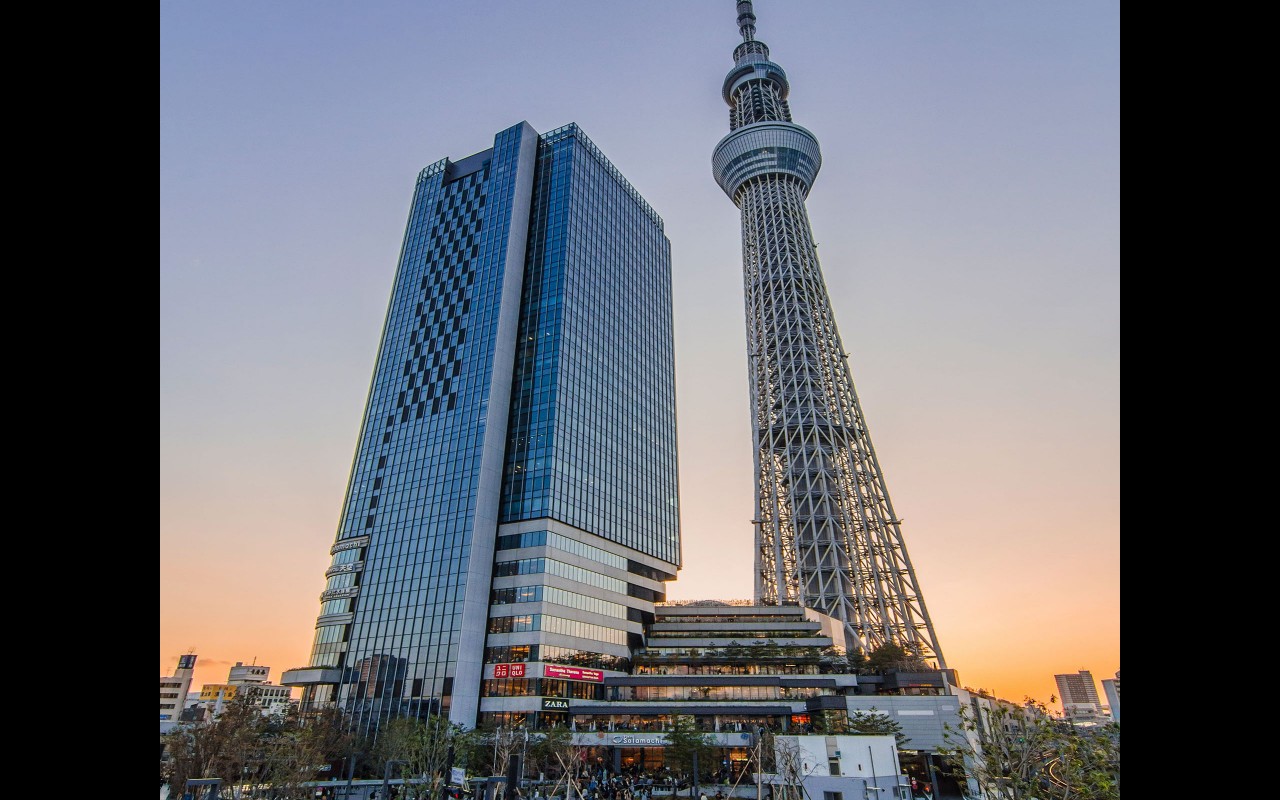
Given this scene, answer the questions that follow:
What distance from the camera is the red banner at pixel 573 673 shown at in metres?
78.1

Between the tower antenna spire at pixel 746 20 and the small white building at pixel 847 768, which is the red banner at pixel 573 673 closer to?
the small white building at pixel 847 768

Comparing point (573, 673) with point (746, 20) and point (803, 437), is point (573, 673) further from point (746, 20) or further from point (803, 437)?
point (746, 20)

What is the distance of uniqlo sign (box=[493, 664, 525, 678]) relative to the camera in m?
77.4

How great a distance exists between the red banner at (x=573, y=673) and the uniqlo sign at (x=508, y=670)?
2.74m

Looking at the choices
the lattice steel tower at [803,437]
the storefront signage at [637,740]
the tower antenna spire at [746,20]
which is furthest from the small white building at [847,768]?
the tower antenna spire at [746,20]

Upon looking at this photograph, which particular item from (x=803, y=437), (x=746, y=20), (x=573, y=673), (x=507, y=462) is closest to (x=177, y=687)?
(x=507, y=462)

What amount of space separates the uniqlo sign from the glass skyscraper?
0.94ft

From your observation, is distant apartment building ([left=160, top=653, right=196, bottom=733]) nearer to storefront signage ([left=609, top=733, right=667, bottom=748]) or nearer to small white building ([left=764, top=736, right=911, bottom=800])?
storefront signage ([left=609, top=733, right=667, bottom=748])

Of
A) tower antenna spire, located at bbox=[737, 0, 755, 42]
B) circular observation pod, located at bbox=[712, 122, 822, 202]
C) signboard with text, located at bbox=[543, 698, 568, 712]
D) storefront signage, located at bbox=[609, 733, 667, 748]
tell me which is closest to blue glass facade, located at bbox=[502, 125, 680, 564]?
signboard with text, located at bbox=[543, 698, 568, 712]

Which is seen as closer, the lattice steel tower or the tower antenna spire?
the lattice steel tower

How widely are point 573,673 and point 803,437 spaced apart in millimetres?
59175

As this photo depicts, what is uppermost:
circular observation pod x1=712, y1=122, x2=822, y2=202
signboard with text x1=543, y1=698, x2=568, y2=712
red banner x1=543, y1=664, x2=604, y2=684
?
circular observation pod x1=712, y1=122, x2=822, y2=202

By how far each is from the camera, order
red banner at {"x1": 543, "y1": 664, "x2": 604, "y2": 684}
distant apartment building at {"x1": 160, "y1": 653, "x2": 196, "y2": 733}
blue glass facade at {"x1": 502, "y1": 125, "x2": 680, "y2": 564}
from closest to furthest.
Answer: red banner at {"x1": 543, "y1": 664, "x2": 604, "y2": 684}
blue glass facade at {"x1": 502, "y1": 125, "x2": 680, "y2": 564}
distant apartment building at {"x1": 160, "y1": 653, "x2": 196, "y2": 733}
